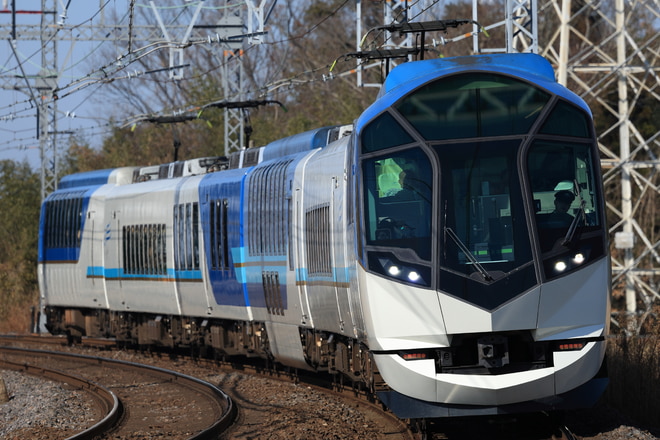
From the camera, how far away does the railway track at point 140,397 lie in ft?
43.4

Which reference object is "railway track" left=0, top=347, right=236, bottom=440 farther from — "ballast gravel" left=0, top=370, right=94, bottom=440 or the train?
the train

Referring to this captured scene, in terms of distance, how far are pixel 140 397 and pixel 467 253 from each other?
8220 millimetres

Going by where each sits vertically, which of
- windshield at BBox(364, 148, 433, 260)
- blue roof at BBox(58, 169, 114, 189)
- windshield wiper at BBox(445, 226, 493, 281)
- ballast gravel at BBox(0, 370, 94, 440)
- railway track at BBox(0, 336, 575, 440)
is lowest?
ballast gravel at BBox(0, 370, 94, 440)

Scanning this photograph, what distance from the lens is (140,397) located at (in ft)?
55.0

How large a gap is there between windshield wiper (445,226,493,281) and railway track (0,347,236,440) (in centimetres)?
355

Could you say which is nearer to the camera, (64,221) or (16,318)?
(64,221)

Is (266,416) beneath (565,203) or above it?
beneath

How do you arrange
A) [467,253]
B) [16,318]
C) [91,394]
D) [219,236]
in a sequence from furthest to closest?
1. [16,318]
2. [219,236]
3. [91,394]
4. [467,253]

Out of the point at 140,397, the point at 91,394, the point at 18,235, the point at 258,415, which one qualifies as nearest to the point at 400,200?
the point at 258,415

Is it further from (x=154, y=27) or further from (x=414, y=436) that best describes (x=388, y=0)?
(x=414, y=436)

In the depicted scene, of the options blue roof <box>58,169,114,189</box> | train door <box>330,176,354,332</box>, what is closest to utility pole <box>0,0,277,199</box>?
blue roof <box>58,169,114,189</box>

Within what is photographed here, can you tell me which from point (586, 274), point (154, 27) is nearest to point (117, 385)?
point (586, 274)

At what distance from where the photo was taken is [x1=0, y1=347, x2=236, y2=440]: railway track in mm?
13234

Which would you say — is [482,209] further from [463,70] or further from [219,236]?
[219,236]
